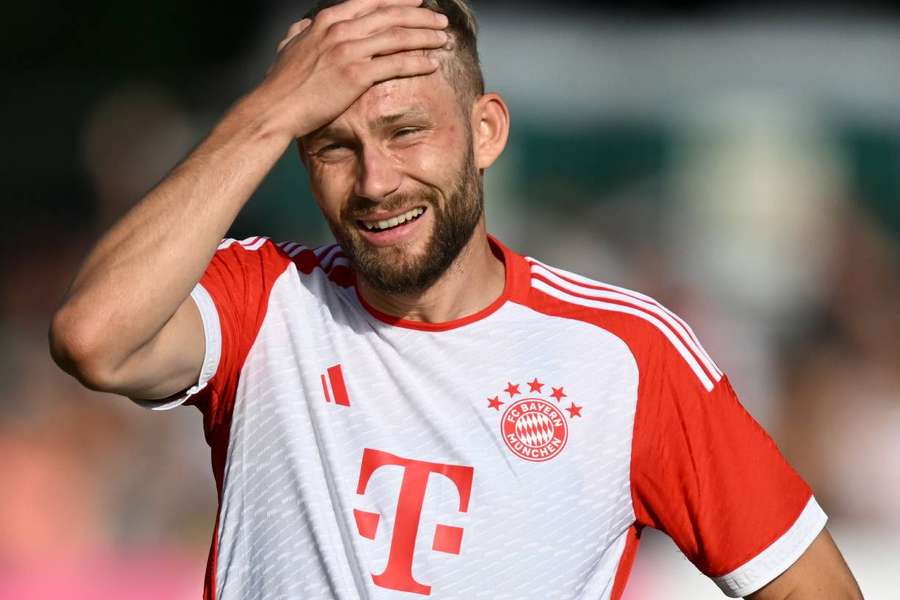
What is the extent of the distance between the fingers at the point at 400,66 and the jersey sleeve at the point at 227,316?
1.74ft

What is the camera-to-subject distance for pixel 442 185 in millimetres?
2852

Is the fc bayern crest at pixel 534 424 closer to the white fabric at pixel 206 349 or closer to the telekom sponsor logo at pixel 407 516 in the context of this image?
the telekom sponsor logo at pixel 407 516

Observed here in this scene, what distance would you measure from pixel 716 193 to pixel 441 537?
187 inches

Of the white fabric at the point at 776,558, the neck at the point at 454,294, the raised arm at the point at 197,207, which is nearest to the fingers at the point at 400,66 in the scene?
the raised arm at the point at 197,207

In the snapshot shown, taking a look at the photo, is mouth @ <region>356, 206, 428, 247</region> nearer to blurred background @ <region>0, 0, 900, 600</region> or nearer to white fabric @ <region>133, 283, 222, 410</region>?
white fabric @ <region>133, 283, 222, 410</region>

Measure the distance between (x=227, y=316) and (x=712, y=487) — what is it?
1.13 meters

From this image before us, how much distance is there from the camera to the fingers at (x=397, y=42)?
2719 mm

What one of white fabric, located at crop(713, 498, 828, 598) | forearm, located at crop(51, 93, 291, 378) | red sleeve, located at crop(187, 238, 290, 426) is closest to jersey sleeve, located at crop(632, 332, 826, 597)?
white fabric, located at crop(713, 498, 828, 598)

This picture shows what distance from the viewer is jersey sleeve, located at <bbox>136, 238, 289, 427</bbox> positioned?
8.91 feet

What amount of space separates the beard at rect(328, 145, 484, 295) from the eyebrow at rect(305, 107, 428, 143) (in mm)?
156

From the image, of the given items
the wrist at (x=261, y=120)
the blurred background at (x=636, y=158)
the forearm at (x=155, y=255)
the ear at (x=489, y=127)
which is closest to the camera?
the forearm at (x=155, y=255)

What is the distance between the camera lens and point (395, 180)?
2.75 meters

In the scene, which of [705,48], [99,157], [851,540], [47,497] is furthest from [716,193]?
[47,497]

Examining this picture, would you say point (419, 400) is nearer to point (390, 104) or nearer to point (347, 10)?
point (390, 104)
